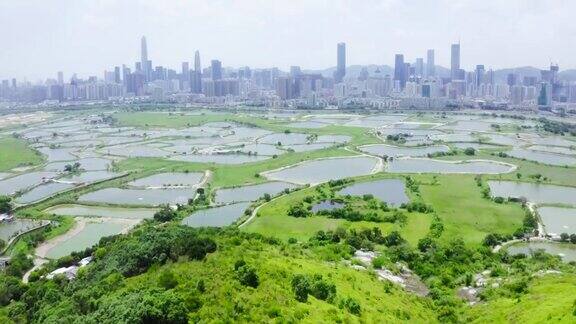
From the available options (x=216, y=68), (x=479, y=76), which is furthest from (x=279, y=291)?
(x=216, y=68)

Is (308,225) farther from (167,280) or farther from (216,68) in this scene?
(216,68)

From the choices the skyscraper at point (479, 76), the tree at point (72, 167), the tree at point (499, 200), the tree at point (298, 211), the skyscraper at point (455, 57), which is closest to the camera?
the tree at point (298, 211)

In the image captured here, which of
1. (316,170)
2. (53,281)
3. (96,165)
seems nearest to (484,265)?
(53,281)

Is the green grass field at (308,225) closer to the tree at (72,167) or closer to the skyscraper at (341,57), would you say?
the tree at (72,167)

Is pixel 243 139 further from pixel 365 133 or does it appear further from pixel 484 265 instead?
pixel 484 265

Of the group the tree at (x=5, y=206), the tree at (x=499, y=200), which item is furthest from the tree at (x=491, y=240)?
the tree at (x=5, y=206)

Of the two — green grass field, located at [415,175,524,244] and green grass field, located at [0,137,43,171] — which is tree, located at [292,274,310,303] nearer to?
green grass field, located at [415,175,524,244]

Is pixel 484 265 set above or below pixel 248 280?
below

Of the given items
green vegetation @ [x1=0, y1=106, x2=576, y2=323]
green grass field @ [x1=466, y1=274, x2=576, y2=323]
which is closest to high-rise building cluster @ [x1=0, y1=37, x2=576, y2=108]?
green vegetation @ [x1=0, y1=106, x2=576, y2=323]
